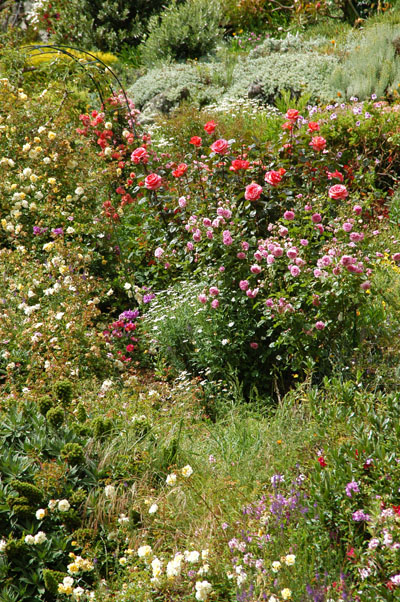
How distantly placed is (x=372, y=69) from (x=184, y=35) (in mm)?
4403

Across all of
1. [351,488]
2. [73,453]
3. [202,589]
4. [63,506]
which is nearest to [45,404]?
[73,453]

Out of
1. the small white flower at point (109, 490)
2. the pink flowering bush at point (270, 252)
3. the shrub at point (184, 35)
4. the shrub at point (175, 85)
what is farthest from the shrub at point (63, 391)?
the shrub at point (184, 35)

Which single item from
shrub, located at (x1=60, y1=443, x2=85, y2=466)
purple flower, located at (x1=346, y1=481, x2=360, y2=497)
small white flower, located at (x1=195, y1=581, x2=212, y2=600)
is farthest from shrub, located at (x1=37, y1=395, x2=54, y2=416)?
purple flower, located at (x1=346, y1=481, x2=360, y2=497)

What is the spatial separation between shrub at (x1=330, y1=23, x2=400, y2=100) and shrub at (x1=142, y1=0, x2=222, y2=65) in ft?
10.4

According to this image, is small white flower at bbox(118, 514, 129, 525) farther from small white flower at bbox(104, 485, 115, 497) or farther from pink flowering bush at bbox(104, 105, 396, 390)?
pink flowering bush at bbox(104, 105, 396, 390)

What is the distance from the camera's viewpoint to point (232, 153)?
15.5 ft

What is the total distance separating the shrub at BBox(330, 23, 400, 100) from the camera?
7730 millimetres

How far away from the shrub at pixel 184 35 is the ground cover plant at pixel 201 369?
523 centimetres

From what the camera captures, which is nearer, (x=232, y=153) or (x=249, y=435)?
(x=249, y=435)

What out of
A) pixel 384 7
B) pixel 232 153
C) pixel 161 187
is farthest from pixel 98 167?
pixel 384 7

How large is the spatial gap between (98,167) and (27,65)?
481 cm

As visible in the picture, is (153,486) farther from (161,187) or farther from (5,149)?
(5,149)

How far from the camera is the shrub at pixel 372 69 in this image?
25.4 ft

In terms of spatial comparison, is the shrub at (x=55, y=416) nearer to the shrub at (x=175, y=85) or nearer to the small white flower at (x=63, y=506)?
the small white flower at (x=63, y=506)
